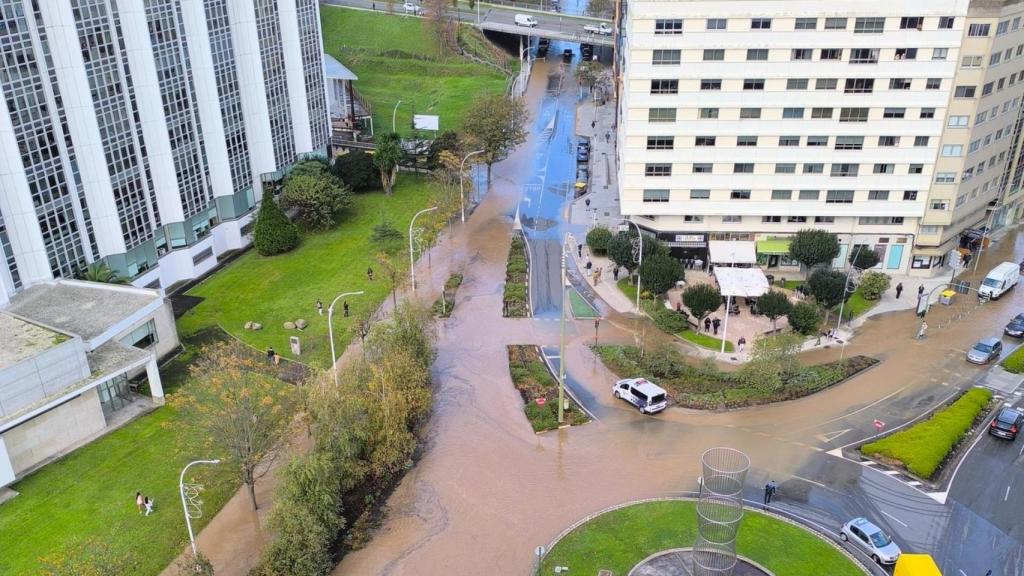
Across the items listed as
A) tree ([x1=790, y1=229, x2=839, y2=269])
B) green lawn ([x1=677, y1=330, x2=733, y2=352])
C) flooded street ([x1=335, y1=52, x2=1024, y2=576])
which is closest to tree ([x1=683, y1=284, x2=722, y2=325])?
green lawn ([x1=677, y1=330, x2=733, y2=352])

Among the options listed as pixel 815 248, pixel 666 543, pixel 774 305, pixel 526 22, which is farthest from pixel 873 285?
pixel 526 22

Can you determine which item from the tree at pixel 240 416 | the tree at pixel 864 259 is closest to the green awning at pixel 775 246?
the tree at pixel 864 259

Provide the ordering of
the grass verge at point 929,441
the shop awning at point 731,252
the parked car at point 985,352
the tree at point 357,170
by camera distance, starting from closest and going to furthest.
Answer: the grass verge at point 929,441 → the parked car at point 985,352 → the shop awning at point 731,252 → the tree at point 357,170

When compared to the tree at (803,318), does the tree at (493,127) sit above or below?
above

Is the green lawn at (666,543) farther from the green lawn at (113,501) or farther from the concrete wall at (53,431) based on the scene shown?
the concrete wall at (53,431)

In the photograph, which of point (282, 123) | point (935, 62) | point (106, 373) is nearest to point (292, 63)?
point (282, 123)

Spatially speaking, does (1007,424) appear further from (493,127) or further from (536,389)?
(493,127)
